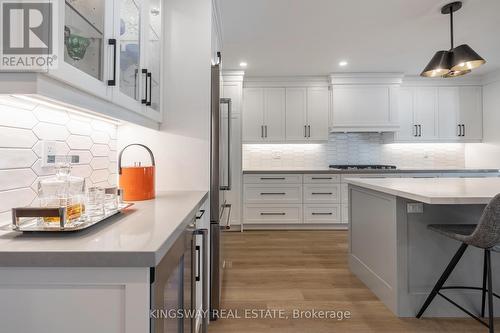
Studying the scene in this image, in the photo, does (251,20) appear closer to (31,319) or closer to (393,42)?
(393,42)

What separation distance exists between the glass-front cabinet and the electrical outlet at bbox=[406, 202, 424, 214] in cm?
182

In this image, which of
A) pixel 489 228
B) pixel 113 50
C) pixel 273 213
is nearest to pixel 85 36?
pixel 113 50

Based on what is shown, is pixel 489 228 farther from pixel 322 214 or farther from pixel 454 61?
pixel 322 214

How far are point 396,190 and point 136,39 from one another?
71.1 inches

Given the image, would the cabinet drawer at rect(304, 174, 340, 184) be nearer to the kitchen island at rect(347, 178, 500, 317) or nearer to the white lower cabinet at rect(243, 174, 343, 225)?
the white lower cabinet at rect(243, 174, 343, 225)

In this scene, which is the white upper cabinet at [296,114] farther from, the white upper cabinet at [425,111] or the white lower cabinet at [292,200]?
the white upper cabinet at [425,111]

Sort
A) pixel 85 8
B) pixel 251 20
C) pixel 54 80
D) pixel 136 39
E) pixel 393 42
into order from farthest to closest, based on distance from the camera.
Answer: pixel 393 42 → pixel 251 20 → pixel 136 39 → pixel 85 8 → pixel 54 80

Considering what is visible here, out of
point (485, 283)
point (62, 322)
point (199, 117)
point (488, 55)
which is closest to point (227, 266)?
point (199, 117)

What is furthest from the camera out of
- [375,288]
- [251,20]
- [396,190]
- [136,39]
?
[251,20]

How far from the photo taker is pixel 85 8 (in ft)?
3.19

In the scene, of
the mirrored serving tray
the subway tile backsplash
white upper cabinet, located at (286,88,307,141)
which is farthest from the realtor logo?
the subway tile backsplash

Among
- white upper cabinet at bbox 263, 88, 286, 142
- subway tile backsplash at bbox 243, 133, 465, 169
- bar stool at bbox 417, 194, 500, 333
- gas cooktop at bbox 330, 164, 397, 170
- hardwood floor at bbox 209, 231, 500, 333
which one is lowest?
hardwood floor at bbox 209, 231, 500, 333

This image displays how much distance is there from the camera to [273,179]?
4297 mm

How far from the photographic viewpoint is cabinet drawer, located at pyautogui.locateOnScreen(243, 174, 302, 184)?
4.29 meters
